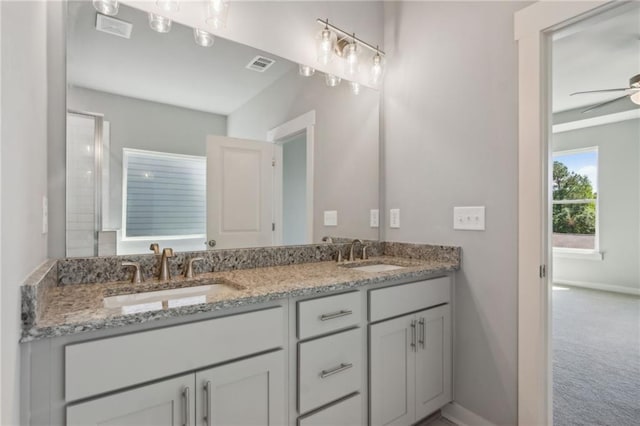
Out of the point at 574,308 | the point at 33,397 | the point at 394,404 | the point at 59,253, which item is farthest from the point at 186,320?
the point at 574,308

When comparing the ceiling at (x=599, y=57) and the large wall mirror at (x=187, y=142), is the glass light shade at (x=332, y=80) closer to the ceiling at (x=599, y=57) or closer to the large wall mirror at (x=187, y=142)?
the large wall mirror at (x=187, y=142)

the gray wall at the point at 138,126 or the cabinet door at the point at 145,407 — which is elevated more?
the gray wall at the point at 138,126

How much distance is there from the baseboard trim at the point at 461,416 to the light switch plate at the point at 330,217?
1.28 metres

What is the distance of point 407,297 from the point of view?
1.66 meters

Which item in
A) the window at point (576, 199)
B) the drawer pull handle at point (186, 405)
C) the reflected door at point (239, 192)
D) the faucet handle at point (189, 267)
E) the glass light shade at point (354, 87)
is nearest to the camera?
the drawer pull handle at point (186, 405)

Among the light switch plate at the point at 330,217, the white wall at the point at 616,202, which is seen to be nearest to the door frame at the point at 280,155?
the light switch plate at the point at 330,217

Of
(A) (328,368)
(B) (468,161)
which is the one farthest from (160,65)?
(B) (468,161)

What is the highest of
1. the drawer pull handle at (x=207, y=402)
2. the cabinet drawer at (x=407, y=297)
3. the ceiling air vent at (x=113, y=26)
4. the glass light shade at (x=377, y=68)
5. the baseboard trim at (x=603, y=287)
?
the glass light shade at (x=377, y=68)

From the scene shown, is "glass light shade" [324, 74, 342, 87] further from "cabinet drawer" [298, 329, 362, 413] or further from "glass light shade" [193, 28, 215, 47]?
"cabinet drawer" [298, 329, 362, 413]

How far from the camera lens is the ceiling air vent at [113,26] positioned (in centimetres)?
139

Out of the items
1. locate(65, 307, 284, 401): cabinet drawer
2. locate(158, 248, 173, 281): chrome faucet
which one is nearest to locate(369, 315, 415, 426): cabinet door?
locate(65, 307, 284, 401): cabinet drawer

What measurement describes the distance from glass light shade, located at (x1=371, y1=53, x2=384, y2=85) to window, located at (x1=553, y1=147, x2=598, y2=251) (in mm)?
4941

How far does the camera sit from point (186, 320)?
103 centimetres

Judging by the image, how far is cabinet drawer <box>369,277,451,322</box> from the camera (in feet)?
5.02
